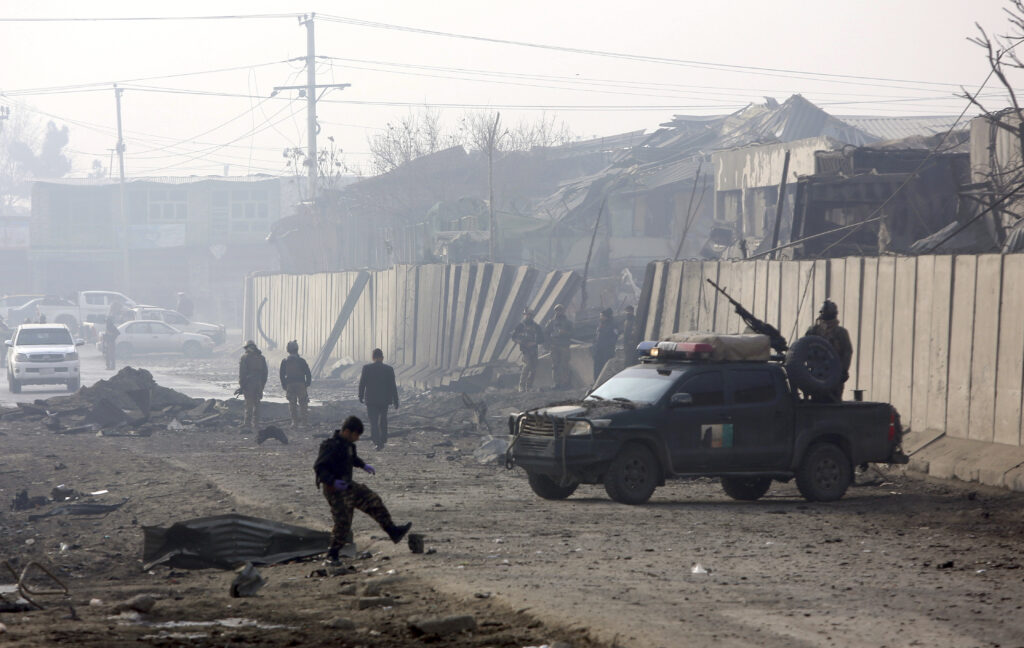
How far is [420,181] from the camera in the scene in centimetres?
5481

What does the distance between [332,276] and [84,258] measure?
4491 centimetres

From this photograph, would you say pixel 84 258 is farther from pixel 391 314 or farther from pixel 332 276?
pixel 391 314

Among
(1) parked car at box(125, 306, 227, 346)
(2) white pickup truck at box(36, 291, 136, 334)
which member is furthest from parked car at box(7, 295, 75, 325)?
(1) parked car at box(125, 306, 227, 346)

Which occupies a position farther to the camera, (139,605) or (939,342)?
(939,342)

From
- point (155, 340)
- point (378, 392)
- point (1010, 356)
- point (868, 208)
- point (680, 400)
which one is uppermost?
point (868, 208)

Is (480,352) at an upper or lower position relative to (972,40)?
lower

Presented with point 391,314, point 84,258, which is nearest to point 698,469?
point 391,314

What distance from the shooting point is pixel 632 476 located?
1298 cm

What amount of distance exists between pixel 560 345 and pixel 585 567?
57.7 ft

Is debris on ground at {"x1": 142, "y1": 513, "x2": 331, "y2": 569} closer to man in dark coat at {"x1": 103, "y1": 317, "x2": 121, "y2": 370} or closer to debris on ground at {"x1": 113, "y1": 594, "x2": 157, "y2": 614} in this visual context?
debris on ground at {"x1": 113, "y1": 594, "x2": 157, "y2": 614}

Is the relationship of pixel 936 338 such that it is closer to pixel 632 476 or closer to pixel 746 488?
pixel 746 488

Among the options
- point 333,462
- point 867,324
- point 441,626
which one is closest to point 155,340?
point 867,324

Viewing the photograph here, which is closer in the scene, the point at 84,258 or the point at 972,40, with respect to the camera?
the point at 972,40

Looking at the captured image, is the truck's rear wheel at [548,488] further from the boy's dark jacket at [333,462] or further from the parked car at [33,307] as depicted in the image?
the parked car at [33,307]
